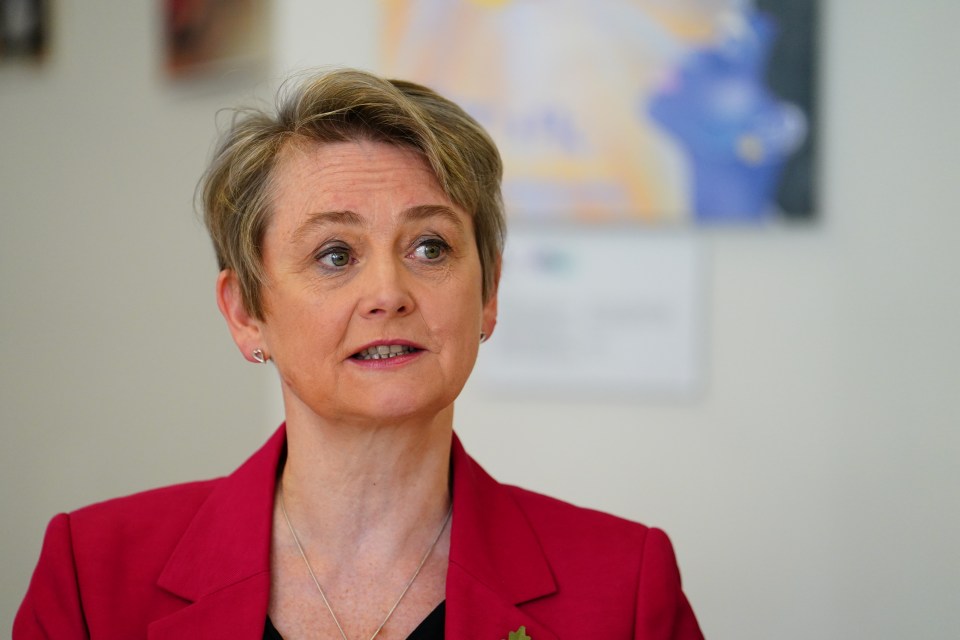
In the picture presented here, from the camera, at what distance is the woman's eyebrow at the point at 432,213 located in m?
1.55

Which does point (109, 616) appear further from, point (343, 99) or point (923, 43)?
point (923, 43)

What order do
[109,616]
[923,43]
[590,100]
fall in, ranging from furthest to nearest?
1. [590,100]
2. [923,43]
3. [109,616]

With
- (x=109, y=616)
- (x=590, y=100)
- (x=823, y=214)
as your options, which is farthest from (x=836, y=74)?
(x=109, y=616)

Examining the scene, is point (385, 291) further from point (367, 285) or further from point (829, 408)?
point (829, 408)

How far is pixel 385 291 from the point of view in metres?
1.47

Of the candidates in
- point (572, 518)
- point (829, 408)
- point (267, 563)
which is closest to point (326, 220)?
point (267, 563)

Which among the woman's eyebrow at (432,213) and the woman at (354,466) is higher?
the woman's eyebrow at (432,213)

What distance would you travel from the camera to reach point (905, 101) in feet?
8.22

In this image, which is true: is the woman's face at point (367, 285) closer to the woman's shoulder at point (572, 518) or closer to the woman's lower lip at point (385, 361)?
the woman's lower lip at point (385, 361)

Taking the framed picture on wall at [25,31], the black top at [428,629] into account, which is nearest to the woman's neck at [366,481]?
the black top at [428,629]

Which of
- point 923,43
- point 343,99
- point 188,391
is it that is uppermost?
point 923,43

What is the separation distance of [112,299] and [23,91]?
2.47 feet

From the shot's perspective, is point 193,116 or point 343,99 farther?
point 193,116

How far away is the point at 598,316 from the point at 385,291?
4.22ft
